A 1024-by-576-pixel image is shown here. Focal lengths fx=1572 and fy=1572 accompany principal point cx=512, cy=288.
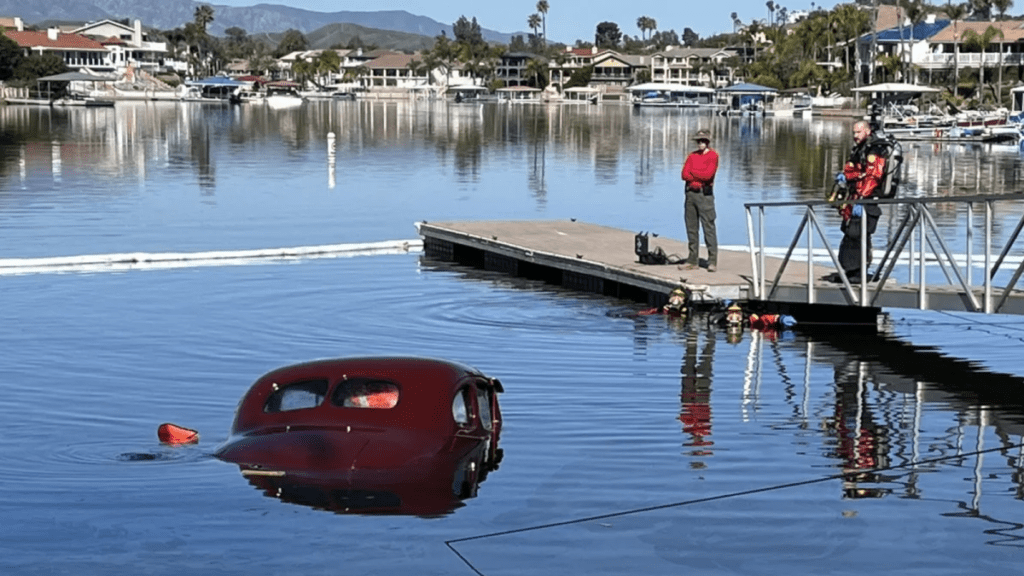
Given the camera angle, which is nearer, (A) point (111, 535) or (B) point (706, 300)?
(A) point (111, 535)

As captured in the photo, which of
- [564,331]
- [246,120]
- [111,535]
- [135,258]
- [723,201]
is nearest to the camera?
[111,535]

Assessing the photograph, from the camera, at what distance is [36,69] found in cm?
17175

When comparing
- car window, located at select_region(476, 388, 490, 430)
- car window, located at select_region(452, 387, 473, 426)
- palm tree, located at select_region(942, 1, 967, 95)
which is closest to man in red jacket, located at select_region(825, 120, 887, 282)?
car window, located at select_region(476, 388, 490, 430)

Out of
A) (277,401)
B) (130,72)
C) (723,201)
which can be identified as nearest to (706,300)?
(277,401)

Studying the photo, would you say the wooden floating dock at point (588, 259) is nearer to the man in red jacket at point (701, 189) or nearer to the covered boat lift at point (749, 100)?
Result: the man in red jacket at point (701, 189)

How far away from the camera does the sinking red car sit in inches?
535

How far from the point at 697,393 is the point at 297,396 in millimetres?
6127

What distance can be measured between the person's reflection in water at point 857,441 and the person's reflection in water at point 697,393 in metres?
1.37

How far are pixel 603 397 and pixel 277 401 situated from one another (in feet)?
16.4

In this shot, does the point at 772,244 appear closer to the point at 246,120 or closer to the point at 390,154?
the point at 390,154

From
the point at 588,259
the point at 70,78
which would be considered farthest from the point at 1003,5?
the point at 588,259

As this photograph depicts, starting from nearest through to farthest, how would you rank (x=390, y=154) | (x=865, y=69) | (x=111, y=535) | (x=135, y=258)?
(x=111, y=535) < (x=135, y=258) < (x=390, y=154) < (x=865, y=69)

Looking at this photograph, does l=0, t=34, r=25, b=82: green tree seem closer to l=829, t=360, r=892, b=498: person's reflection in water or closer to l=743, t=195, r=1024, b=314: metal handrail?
l=743, t=195, r=1024, b=314: metal handrail

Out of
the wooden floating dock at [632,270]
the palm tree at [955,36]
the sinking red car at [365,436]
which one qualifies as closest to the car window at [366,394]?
the sinking red car at [365,436]
